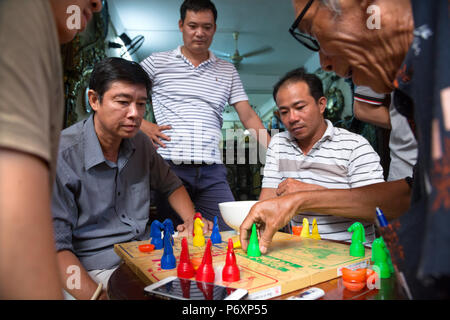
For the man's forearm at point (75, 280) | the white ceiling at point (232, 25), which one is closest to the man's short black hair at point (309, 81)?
the man's forearm at point (75, 280)

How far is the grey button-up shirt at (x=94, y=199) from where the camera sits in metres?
1.31

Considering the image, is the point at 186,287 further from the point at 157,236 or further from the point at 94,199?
the point at 94,199

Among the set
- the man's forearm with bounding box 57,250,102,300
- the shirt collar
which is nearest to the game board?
the man's forearm with bounding box 57,250,102,300

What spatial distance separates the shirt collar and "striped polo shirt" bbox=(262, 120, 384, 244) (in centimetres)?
94

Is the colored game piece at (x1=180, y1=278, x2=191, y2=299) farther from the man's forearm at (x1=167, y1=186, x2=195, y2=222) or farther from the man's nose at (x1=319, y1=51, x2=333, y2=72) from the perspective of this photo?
the man's forearm at (x1=167, y1=186, x2=195, y2=222)

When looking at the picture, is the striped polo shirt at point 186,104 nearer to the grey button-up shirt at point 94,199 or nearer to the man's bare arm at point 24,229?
the grey button-up shirt at point 94,199

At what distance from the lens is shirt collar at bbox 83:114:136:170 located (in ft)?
4.75

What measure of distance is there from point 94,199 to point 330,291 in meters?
1.14

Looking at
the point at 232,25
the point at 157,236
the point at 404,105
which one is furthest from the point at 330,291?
the point at 232,25

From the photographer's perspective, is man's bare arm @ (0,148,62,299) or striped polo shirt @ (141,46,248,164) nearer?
man's bare arm @ (0,148,62,299)

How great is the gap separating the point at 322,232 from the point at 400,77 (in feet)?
4.31

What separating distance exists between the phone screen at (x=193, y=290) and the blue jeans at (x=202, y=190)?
1.46 meters

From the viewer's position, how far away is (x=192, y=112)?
2203mm
